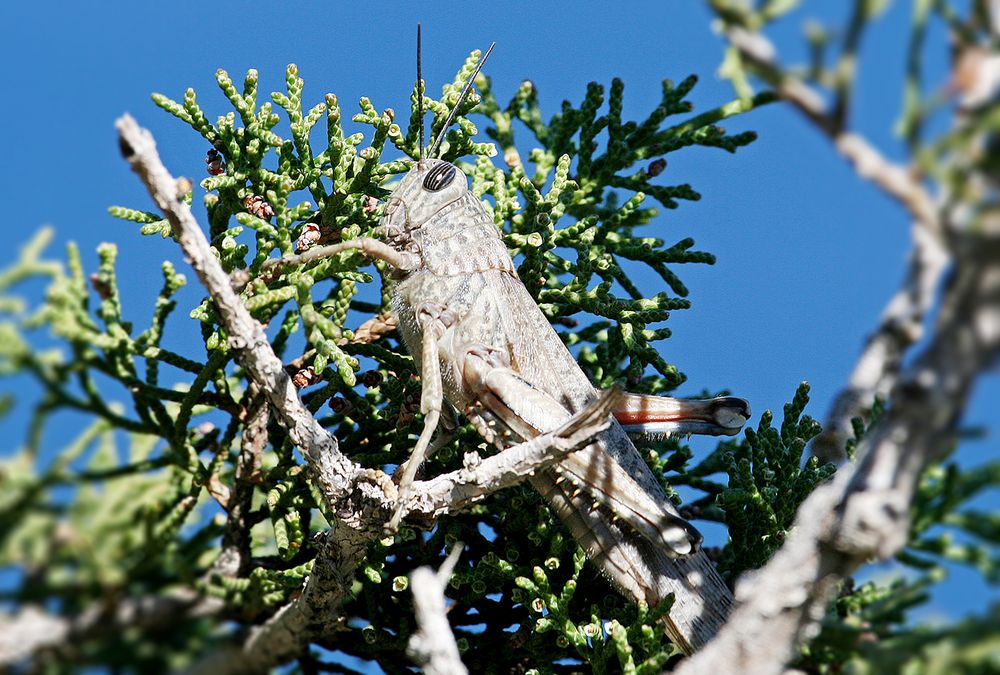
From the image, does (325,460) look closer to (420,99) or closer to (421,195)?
(421,195)

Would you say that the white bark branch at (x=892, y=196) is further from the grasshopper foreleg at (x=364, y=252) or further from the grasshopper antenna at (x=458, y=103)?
the grasshopper antenna at (x=458, y=103)

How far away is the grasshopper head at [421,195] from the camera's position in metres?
3.95

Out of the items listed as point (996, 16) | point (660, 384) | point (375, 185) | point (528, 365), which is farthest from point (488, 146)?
point (996, 16)

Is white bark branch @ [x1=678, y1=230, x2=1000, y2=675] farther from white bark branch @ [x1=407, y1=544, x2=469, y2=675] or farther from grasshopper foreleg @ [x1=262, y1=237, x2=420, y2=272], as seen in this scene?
grasshopper foreleg @ [x1=262, y1=237, x2=420, y2=272]

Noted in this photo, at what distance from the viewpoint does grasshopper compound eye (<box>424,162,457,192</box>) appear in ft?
13.2

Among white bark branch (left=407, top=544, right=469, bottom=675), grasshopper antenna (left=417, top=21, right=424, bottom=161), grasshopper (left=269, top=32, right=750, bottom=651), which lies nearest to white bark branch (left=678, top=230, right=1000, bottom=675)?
white bark branch (left=407, top=544, right=469, bottom=675)

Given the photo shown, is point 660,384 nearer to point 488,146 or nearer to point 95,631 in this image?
point 488,146

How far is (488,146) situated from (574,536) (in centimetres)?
160

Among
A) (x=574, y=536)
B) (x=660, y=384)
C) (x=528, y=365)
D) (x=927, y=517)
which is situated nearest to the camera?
(x=927, y=517)

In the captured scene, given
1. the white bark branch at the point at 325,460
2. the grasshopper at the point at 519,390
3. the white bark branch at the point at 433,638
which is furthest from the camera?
the grasshopper at the point at 519,390

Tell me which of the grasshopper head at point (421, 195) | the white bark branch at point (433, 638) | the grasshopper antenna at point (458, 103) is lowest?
the white bark branch at point (433, 638)

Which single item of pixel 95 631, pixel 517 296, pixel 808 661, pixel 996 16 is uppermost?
pixel 517 296

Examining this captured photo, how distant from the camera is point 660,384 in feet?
13.6

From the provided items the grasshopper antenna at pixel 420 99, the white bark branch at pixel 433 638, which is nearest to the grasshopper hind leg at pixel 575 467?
the grasshopper antenna at pixel 420 99
